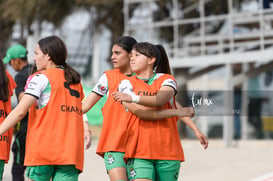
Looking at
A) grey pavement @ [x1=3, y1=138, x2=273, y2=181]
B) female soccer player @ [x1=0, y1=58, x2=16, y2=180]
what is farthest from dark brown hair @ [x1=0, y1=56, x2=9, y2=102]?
grey pavement @ [x1=3, y1=138, x2=273, y2=181]

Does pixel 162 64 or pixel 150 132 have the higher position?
pixel 162 64

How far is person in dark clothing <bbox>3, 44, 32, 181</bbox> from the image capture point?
23.6 ft

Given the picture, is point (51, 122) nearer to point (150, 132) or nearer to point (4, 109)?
point (4, 109)

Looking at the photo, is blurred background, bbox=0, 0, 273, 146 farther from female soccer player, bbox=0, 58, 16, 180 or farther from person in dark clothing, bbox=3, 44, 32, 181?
female soccer player, bbox=0, 58, 16, 180

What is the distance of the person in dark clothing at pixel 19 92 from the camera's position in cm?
719

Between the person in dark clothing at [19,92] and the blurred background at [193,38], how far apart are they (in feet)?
25.8

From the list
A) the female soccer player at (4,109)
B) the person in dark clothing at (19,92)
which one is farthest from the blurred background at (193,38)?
the female soccer player at (4,109)

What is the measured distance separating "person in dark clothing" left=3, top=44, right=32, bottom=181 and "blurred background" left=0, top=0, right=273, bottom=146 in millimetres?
7850

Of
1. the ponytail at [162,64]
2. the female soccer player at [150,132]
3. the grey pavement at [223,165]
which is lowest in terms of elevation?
the grey pavement at [223,165]

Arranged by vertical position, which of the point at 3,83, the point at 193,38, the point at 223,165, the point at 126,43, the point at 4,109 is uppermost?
the point at 193,38

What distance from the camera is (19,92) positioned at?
7066 mm

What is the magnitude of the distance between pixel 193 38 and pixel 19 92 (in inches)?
551

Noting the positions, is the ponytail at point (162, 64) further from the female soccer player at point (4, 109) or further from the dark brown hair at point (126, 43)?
the female soccer player at point (4, 109)

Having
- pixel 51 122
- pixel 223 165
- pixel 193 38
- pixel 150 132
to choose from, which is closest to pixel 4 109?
pixel 51 122
